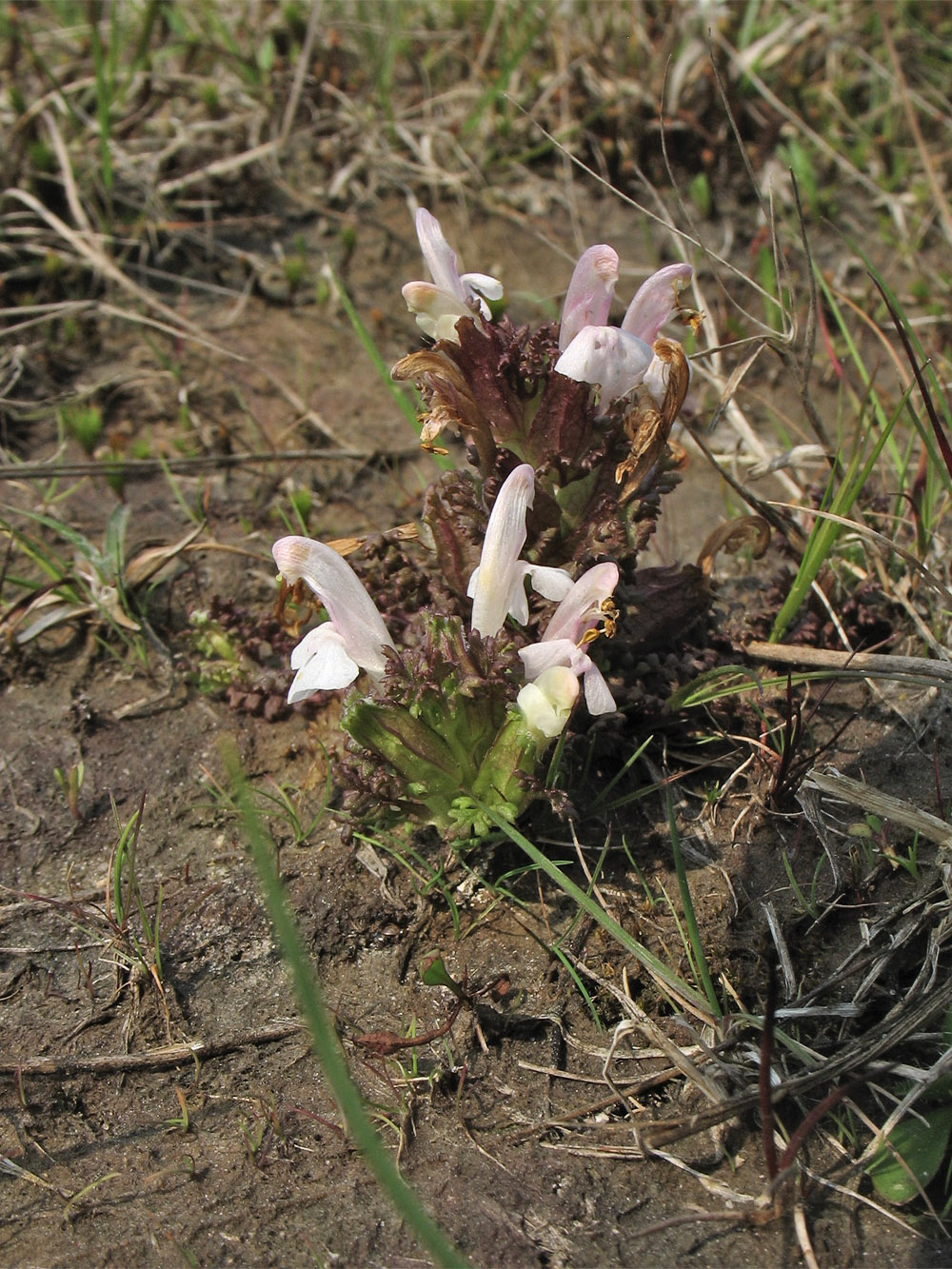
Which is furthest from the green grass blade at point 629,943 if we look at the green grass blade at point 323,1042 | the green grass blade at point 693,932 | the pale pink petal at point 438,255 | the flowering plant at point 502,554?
the pale pink petal at point 438,255

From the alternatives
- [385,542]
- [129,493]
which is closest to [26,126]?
[129,493]

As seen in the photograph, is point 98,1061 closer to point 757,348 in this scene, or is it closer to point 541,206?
point 757,348

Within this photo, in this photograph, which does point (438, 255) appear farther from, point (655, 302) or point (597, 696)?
point (597, 696)

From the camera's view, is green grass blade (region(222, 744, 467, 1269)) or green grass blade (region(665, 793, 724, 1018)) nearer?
green grass blade (region(222, 744, 467, 1269))

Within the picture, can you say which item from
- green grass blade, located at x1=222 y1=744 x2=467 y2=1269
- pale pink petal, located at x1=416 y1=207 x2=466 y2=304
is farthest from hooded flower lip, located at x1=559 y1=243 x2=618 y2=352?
green grass blade, located at x1=222 y1=744 x2=467 y2=1269

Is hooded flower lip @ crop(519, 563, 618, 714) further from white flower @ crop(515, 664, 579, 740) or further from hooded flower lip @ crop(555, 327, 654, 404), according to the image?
hooded flower lip @ crop(555, 327, 654, 404)

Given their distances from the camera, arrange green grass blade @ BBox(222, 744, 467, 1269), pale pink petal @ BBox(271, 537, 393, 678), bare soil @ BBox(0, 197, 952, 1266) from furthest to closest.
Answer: pale pink petal @ BBox(271, 537, 393, 678)
bare soil @ BBox(0, 197, 952, 1266)
green grass blade @ BBox(222, 744, 467, 1269)

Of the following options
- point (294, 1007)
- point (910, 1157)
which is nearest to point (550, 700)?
point (294, 1007)
